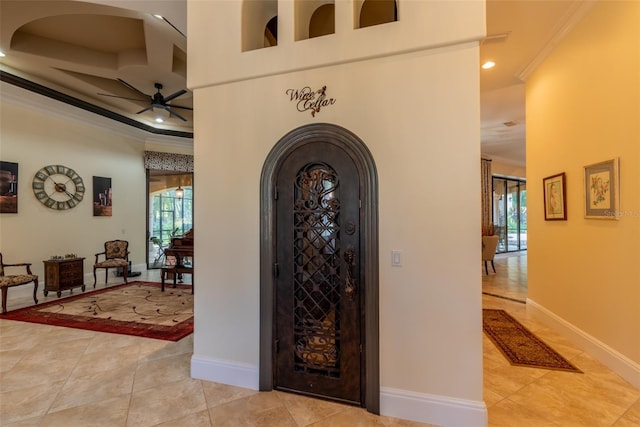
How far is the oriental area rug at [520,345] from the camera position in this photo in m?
2.87

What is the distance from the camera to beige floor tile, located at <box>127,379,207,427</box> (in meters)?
2.15

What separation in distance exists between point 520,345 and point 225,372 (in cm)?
309

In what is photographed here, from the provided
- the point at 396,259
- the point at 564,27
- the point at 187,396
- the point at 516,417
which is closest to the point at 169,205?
the point at 187,396

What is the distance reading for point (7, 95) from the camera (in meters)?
5.04

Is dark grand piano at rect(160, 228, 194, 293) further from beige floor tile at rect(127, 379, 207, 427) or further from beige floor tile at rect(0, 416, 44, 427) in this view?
beige floor tile at rect(0, 416, 44, 427)

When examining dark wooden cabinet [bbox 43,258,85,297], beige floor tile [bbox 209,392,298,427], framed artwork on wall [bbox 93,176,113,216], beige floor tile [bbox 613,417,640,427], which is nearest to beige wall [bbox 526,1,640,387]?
beige floor tile [bbox 613,417,640,427]

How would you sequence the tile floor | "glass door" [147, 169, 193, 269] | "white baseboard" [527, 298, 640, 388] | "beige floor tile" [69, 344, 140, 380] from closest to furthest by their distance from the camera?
the tile floor → "white baseboard" [527, 298, 640, 388] → "beige floor tile" [69, 344, 140, 380] → "glass door" [147, 169, 193, 269]

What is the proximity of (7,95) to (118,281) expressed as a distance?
12.7 feet

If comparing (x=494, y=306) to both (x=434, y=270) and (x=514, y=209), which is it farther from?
(x=514, y=209)

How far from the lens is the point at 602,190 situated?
286 centimetres

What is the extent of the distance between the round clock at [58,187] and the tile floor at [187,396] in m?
3.31

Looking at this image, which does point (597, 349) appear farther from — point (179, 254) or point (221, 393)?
point (179, 254)

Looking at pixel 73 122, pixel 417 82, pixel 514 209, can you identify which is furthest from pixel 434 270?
pixel 514 209

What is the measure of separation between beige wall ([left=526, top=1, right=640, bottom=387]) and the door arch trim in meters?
2.24
